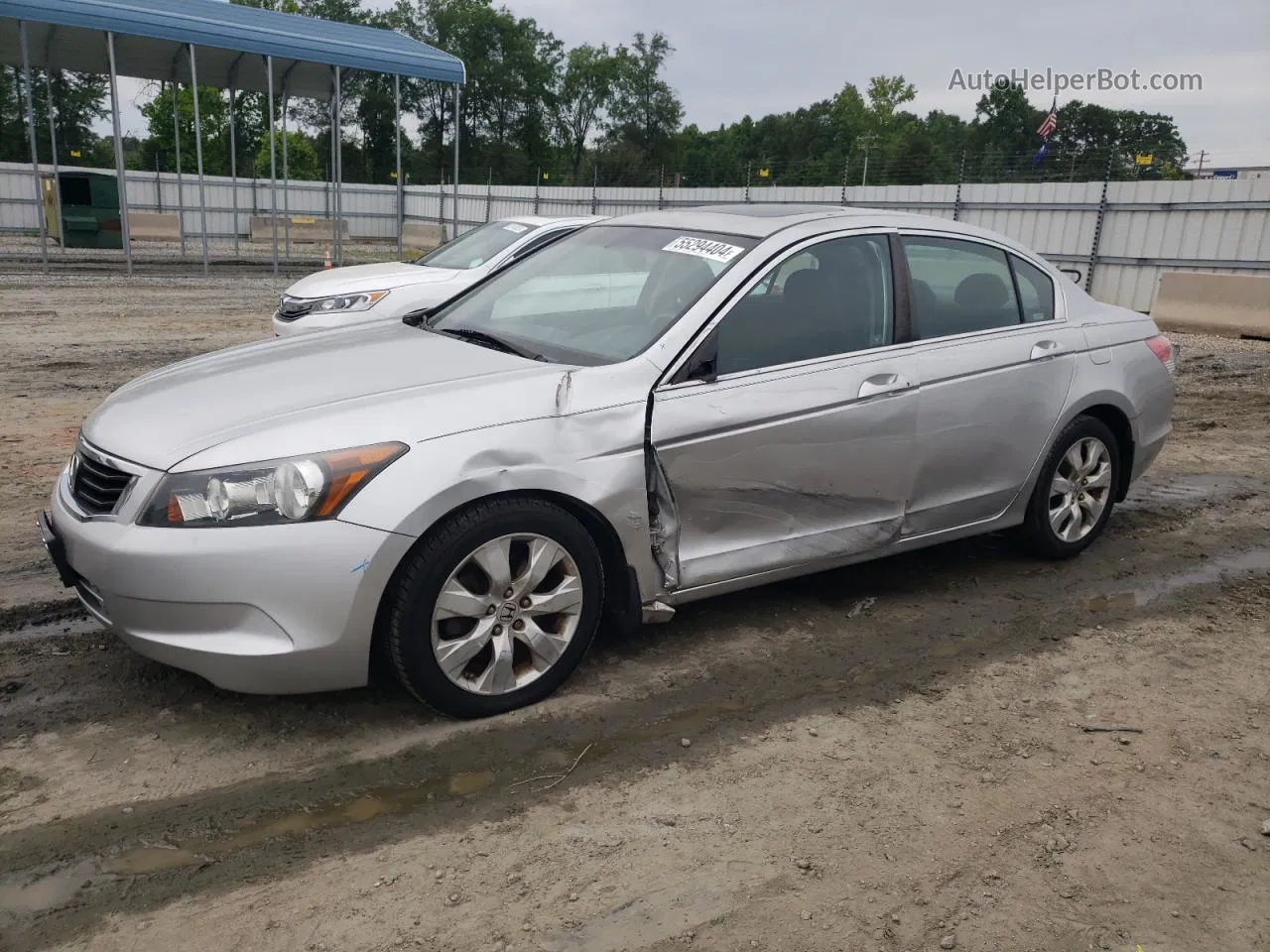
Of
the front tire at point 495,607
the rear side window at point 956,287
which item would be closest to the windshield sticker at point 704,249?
the rear side window at point 956,287

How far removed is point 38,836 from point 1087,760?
310cm

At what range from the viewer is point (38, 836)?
9.27 ft

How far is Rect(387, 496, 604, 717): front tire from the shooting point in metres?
3.24

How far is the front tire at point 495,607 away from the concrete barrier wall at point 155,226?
32718mm

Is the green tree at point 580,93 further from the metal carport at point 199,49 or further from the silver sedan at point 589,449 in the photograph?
the silver sedan at point 589,449

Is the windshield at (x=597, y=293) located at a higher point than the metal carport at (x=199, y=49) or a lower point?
lower

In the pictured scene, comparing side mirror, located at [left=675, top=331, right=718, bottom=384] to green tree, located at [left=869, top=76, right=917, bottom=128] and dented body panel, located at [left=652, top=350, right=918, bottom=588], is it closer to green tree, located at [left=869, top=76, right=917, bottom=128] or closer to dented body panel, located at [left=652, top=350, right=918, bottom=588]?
dented body panel, located at [left=652, top=350, right=918, bottom=588]

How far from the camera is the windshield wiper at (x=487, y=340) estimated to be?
3.96 metres

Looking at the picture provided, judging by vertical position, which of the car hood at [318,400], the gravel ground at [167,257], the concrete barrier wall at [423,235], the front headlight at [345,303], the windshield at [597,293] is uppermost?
the windshield at [597,293]

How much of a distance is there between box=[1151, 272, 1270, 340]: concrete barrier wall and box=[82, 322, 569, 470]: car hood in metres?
13.8

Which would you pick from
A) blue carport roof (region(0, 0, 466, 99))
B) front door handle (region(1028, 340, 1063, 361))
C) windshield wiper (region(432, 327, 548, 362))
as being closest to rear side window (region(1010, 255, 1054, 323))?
front door handle (region(1028, 340, 1063, 361))

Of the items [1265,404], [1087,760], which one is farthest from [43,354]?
[1265,404]

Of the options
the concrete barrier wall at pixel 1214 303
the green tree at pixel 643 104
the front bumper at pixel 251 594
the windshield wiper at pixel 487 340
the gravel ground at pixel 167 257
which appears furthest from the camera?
the green tree at pixel 643 104

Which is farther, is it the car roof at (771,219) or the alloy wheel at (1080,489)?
the alloy wheel at (1080,489)
